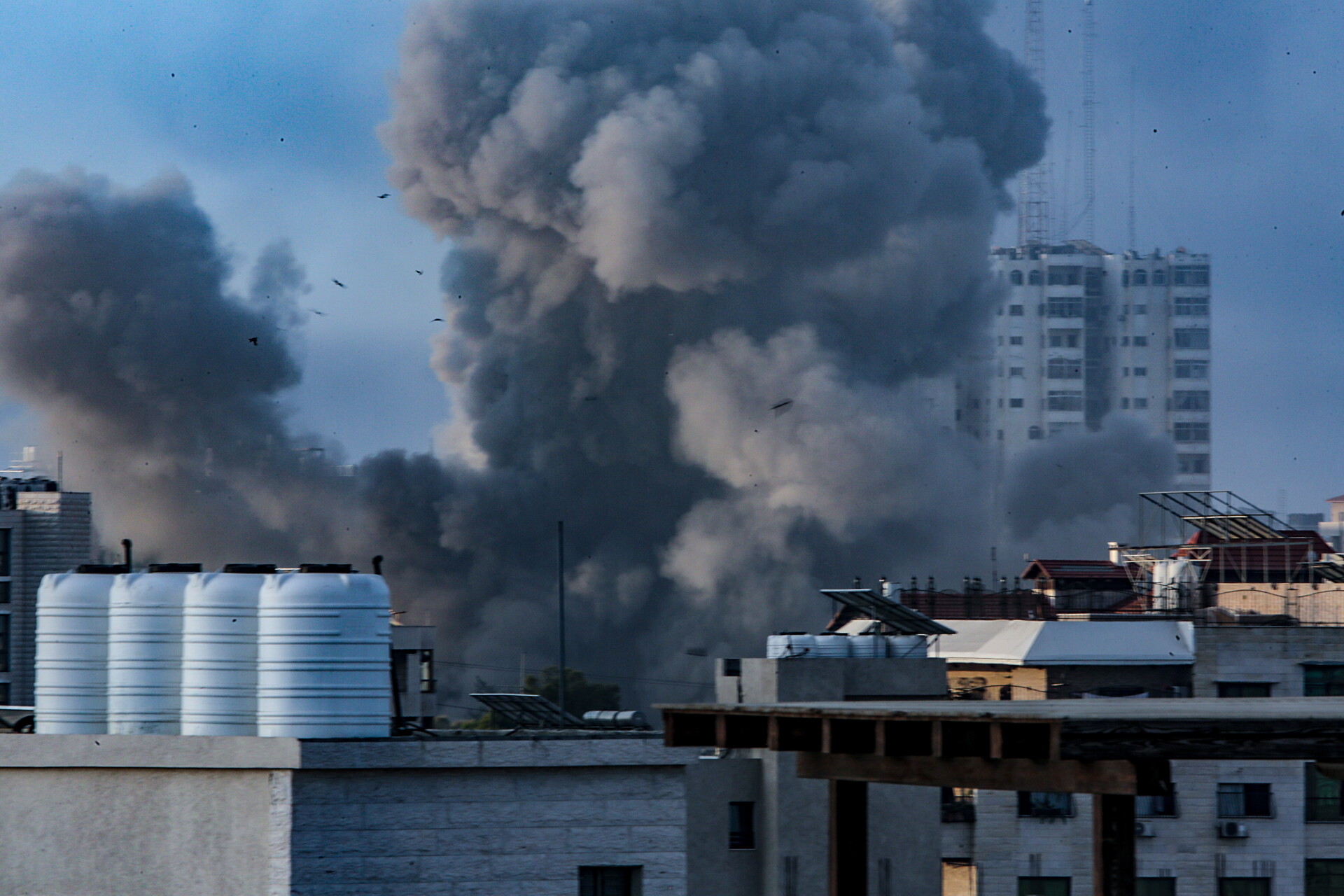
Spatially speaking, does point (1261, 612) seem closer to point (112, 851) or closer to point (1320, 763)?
point (1320, 763)

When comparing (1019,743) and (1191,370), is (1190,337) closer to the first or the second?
(1191,370)

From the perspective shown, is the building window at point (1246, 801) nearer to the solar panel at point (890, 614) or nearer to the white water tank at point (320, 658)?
the solar panel at point (890, 614)

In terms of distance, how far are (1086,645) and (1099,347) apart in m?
107

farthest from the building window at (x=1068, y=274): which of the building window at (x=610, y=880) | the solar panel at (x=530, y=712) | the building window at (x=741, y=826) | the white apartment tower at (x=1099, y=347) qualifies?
the building window at (x=610, y=880)

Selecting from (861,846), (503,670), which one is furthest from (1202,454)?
(861,846)

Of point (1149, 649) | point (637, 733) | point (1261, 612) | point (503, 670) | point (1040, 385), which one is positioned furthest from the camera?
point (1040, 385)

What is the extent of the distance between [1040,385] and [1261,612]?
3655 inches

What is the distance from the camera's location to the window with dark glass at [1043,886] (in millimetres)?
35062

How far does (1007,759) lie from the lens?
42.8ft

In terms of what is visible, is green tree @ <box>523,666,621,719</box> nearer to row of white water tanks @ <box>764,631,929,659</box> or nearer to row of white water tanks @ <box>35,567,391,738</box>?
row of white water tanks @ <box>764,631,929,659</box>

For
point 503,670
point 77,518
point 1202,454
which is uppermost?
point 1202,454

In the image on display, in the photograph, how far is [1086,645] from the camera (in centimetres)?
4231

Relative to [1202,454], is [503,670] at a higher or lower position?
lower

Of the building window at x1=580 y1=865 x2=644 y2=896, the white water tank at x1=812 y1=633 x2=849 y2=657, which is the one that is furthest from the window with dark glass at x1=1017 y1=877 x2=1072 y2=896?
the building window at x1=580 y1=865 x2=644 y2=896
